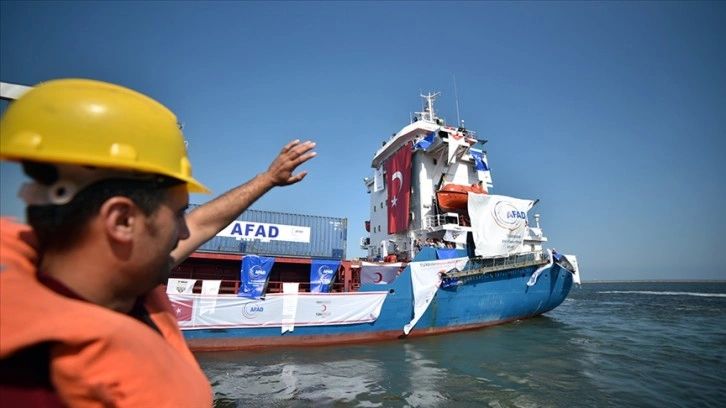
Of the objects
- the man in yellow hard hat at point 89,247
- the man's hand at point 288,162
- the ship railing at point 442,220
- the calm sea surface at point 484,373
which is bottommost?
the calm sea surface at point 484,373

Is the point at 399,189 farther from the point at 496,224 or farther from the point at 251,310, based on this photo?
the point at 251,310

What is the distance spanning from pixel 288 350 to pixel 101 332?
32.6 ft

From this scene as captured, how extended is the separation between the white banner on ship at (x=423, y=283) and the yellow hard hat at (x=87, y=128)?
10.9 metres

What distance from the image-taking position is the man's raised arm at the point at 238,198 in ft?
5.37

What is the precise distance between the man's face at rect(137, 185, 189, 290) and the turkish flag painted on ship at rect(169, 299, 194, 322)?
31.4 ft

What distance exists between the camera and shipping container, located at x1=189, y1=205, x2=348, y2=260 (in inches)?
545

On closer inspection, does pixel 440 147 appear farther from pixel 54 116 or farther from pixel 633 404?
pixel 54 116

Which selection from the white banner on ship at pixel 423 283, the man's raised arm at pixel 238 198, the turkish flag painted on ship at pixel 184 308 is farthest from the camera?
the white banner on ship at pixel 423 283

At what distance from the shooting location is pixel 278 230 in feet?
48.3

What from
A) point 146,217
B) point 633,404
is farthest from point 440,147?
point 146,217

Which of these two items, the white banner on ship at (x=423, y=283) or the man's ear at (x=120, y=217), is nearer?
the man's ear at (x=120, y=217)

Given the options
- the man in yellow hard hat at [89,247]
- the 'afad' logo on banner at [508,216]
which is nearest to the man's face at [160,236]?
the man in yellow hard hat at [89,247]

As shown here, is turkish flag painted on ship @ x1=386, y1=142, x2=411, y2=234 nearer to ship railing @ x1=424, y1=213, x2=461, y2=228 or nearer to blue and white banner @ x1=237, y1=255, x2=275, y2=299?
ship railing @ x1=424, y1=213, x2=461, y2=228

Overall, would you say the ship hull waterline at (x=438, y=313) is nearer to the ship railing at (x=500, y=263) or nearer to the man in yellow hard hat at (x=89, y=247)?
the ship railing at (x=500, y=263)
